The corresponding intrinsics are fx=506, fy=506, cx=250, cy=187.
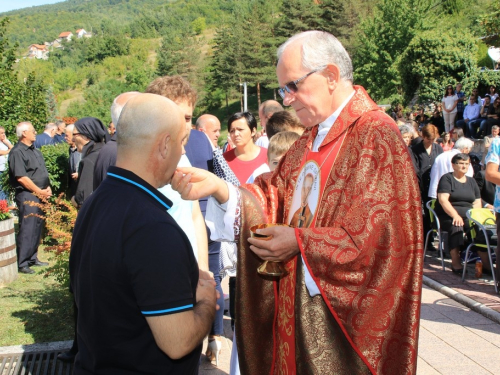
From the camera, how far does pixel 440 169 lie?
25.1 ft

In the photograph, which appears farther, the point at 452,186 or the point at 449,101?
the point at 449,101

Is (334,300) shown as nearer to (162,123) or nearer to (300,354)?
(300,354)

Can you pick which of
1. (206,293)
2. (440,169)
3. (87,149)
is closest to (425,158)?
(440,169)

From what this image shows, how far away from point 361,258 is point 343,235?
115 millimetres

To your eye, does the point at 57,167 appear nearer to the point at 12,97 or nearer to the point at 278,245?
the point at 12,97

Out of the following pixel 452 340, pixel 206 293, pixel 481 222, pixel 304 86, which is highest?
pixel 304 86

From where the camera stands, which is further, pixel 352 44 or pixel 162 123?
pixel 352 44

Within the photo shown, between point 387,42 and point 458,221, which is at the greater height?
point 387,42

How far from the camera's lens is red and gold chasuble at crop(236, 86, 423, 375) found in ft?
6.64

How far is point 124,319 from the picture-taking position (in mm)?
1589

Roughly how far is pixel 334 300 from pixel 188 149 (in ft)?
8.12

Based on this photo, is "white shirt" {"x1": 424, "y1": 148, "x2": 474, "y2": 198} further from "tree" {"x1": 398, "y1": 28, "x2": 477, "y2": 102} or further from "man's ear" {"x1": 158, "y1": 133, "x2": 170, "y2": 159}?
"tree" {"x1": 398, "y1": 28, "x2": 477, "y2": 102}

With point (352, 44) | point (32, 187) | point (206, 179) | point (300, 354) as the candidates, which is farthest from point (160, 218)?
point (352, 44)

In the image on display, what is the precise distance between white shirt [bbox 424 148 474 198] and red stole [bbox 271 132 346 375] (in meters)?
5.65
